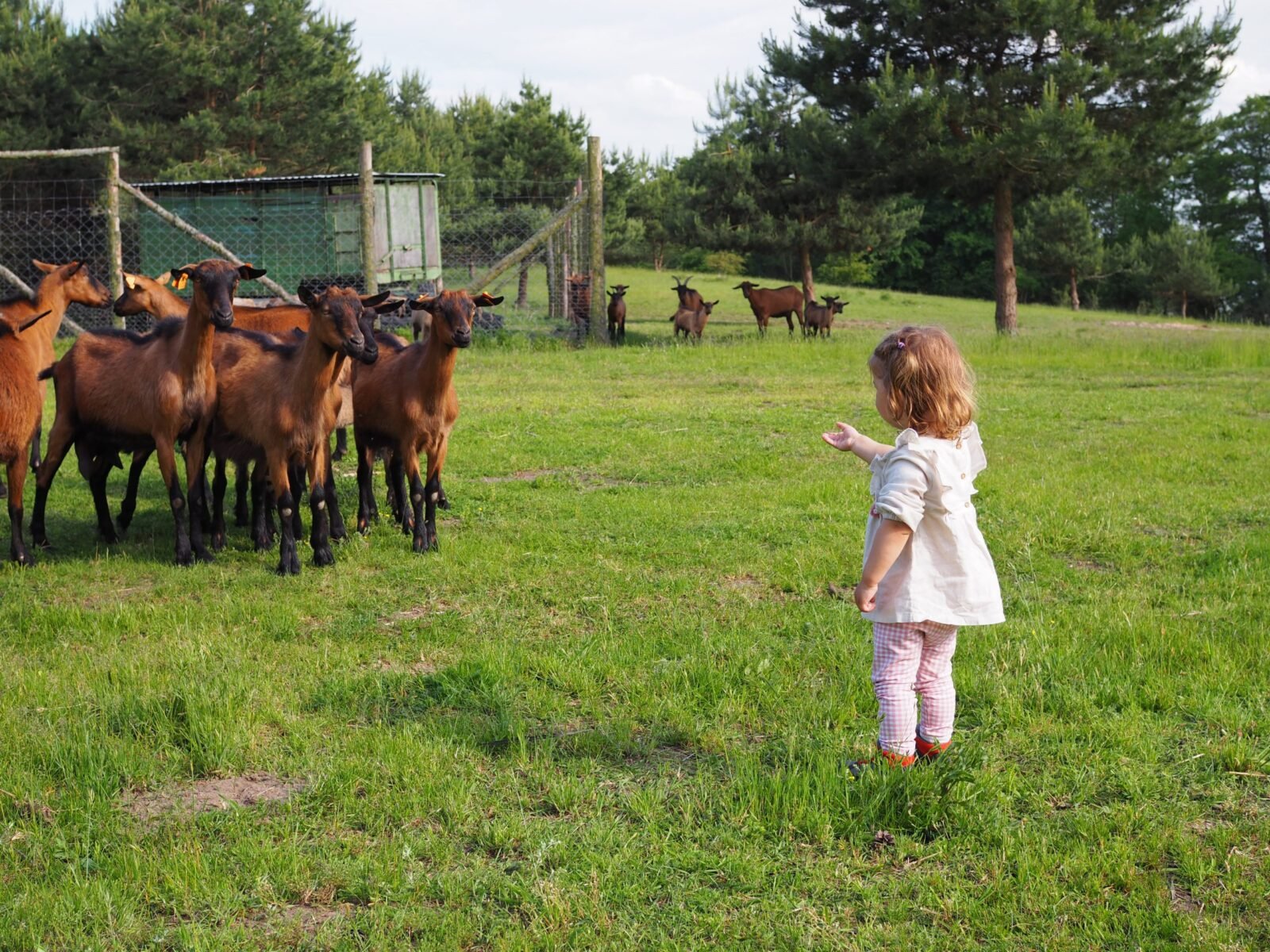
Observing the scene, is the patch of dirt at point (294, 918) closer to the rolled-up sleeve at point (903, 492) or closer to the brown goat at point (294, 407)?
the rolled-up sleeve at point (903, 492)

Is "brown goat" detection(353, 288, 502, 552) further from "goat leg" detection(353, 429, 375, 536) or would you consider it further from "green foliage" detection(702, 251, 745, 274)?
"green foliage" detection(702, 251, 745, 274)

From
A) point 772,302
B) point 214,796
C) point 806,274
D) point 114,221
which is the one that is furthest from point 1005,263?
point 214,796

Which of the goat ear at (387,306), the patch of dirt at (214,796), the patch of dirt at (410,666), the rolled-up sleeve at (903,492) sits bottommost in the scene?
the patch of dirt at (214,796)

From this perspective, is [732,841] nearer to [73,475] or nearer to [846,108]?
[73,475]

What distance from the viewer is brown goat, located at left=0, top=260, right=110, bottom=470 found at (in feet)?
31.2

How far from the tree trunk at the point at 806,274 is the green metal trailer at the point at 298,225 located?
9747 millimetres

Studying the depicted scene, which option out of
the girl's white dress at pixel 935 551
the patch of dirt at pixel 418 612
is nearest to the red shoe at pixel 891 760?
the girl's white dress at pixel 935 551

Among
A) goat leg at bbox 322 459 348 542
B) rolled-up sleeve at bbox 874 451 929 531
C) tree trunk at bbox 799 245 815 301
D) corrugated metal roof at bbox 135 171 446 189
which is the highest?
corrugated metal roof at bbox 135 171 446 189

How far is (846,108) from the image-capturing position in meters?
26.3

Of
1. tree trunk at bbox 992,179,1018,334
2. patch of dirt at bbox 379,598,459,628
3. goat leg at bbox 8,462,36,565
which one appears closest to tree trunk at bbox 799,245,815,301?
tree trunk at bbox 992,179,1018,334

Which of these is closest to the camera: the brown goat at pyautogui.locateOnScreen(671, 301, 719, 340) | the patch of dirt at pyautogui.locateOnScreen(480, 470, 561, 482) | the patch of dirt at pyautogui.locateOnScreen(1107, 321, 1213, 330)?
the patch of dirt at pyautogui.locateOnScreen(480, 470, 561, 482)

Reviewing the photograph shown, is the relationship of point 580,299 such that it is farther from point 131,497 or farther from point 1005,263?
point 131,497

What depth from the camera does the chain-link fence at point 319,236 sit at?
21.2 meters

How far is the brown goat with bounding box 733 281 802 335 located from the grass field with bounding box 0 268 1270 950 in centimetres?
1873
